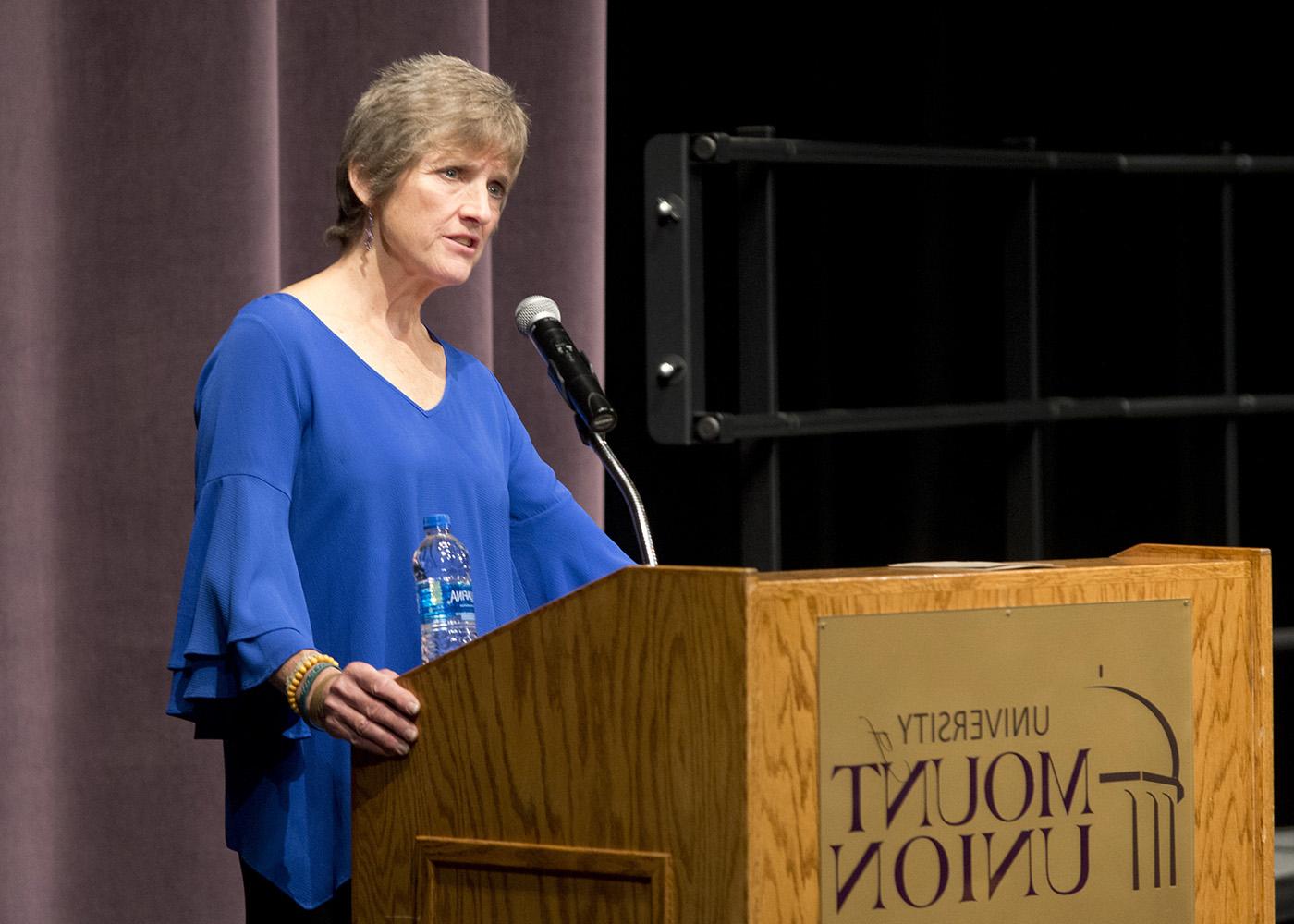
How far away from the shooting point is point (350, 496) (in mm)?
1591

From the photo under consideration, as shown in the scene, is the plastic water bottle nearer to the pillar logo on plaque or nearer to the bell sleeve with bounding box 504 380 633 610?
the bell sleeve with bounding box 504 380 633 610

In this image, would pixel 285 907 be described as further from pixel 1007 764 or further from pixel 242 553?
pixel 1007 764

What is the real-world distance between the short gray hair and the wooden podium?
1.82ft

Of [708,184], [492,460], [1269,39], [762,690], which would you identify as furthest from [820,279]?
[762,690]

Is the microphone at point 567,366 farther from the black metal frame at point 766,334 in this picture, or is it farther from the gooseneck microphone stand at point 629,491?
the black metal frame at point 766,334

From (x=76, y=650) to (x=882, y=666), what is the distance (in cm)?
126

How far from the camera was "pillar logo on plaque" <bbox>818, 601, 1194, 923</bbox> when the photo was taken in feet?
4.05

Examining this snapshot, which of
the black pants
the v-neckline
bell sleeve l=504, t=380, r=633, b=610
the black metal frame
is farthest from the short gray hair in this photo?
the black pants

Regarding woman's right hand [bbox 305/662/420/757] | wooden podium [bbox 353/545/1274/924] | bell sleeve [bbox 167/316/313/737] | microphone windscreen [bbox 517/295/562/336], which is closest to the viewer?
wooden podium [bbox 353/545/1274/924]

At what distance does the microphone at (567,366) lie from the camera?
4.96ft

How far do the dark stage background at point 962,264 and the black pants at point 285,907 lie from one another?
1.25 m

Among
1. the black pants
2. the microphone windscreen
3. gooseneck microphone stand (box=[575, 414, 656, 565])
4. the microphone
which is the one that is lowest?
the black pants

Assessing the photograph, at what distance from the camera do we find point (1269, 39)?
274cm

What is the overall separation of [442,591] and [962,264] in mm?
1491
